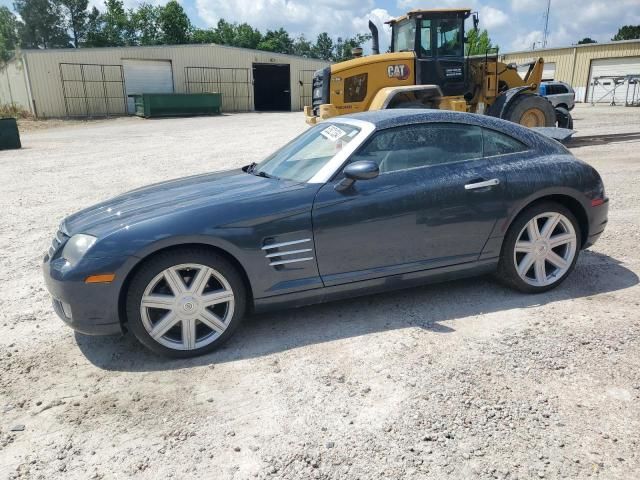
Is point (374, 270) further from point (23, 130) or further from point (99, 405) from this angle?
point (23, 130)

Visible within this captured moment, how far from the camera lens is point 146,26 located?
70.6m

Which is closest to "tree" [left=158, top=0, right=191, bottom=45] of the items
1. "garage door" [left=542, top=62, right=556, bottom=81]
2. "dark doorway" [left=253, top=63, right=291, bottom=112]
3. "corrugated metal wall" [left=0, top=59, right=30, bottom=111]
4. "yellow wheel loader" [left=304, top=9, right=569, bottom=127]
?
"dark doorway" [left=253, top=63, right=291, bottom=112]

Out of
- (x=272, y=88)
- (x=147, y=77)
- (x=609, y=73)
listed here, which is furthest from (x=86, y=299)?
(x=272, y=88)

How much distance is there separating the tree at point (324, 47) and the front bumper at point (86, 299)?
10888cm

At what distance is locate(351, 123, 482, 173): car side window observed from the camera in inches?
144

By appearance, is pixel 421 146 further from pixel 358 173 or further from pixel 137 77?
pixel 137 77

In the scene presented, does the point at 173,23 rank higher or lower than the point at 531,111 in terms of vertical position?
higher

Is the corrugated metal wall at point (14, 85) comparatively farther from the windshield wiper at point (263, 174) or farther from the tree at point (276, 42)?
the tree at point (276, 42)

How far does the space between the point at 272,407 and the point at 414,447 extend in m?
0.81

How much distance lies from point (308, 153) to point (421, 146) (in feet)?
2.99

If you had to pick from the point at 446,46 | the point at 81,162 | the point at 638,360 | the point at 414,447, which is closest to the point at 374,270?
the point at 414,447

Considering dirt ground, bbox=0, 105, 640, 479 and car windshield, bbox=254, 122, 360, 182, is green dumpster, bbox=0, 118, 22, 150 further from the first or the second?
car windshield, bbox=254, 122, 360, 182

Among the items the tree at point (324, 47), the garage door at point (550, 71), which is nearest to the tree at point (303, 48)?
the tree at point (324, 47)

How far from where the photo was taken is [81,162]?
41.8 feet
